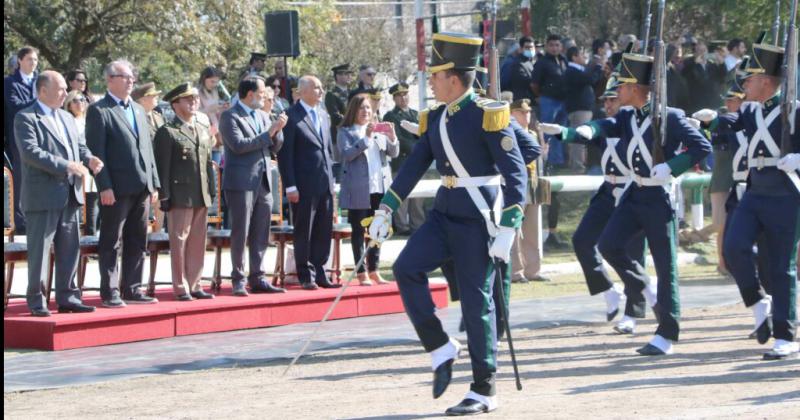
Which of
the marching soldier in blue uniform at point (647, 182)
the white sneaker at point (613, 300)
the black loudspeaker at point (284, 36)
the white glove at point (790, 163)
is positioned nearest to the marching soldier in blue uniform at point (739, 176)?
the marching soldier in blue uniform at point (647, 182)

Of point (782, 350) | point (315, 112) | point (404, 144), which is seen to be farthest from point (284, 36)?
point (782, 350)

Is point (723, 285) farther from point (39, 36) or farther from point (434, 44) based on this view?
point (39, 36)

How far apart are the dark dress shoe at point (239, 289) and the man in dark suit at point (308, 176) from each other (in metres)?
0.74

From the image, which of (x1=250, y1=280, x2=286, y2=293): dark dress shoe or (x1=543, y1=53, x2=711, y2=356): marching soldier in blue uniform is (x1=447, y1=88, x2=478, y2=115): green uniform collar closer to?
(x1=543, y1=53, x2=711, y2=356): marching soldier in blue uniform

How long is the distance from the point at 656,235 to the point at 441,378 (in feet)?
9.94

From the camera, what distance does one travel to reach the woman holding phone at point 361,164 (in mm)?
13602

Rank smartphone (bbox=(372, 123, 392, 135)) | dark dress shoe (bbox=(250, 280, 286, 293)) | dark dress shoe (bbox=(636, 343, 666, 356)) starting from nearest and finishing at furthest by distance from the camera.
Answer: dark dress shoe (bbox=(636, 343, 666, 356))
dark dress shoe (bbox=(250, 280, 286, 293))
smartphone (bbox=(372, 123, 392, 135))

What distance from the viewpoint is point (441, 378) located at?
327 inches

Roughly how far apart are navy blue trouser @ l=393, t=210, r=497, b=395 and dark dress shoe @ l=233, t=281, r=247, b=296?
4646 millimetres

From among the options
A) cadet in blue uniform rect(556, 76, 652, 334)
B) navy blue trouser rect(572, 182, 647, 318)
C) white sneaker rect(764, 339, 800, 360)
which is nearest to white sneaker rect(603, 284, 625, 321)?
cadet in blue uniform rect(556, 76, 652, 334)

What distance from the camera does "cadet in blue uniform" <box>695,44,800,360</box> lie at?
1020cm

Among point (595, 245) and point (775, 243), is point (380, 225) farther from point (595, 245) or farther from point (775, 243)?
point (595, 245)

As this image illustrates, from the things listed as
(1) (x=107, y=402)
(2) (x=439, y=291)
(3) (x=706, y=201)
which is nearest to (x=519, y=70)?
(3) (x=706, y=201)

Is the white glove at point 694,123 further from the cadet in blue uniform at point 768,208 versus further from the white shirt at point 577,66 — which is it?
the white shirt at point 577,66
